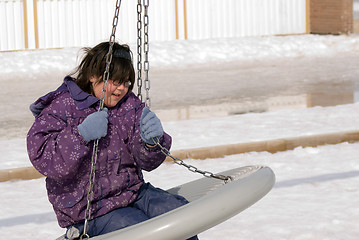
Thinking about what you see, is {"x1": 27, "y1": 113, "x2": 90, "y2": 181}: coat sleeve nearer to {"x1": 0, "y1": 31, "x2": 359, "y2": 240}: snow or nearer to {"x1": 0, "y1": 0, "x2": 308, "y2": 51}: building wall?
{"x1": 0, "y1": 31, "x2": 359, "y2": 240}: snow

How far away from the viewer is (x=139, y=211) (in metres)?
3.60

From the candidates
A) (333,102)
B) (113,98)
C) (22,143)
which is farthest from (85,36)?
(113,98)

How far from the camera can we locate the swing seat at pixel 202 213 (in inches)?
117

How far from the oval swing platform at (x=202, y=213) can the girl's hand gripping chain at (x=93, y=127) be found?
0.48 m

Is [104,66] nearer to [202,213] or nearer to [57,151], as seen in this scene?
[57,151]

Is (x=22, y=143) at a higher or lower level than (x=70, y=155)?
lower

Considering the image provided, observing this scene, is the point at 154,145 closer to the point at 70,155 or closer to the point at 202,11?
the point at 70,155

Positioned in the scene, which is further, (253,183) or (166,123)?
(166,123)

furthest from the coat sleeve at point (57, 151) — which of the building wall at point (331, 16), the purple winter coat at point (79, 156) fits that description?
the building wall at point (331, 16)

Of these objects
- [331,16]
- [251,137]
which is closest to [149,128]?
[251,137]

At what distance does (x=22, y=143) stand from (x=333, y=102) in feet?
16.1

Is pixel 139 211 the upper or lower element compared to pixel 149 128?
lower

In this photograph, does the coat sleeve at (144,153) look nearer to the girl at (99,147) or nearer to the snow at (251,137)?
the girl at (99,147)

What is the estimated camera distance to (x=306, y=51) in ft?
61.2
